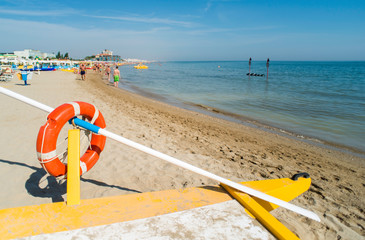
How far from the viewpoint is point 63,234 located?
1525 mm

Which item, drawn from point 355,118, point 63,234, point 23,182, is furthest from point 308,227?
point 355,118

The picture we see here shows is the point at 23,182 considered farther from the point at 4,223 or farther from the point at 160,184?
the point at 160,184

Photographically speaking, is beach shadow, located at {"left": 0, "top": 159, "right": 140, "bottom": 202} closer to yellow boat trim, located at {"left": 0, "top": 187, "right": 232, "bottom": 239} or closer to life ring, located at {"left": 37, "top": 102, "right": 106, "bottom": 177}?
life ring, located at {"left": 37, "top": 102, "right": 106, "bottom": 177}

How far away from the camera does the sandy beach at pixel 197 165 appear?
270 centimetres

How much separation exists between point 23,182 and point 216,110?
864 centimetres

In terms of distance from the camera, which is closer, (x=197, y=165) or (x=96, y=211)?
(x=96, y=211)

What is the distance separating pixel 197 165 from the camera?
389 cm

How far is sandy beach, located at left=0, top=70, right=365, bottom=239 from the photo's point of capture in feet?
8.84

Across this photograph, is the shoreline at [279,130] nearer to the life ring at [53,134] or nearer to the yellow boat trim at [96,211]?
the yellow boat trim at [96,211]

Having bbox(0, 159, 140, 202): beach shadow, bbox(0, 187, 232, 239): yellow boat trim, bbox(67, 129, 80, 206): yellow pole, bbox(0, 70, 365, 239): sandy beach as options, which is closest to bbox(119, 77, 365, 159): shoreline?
bbox(0, 70, 365, 239): sandy beach

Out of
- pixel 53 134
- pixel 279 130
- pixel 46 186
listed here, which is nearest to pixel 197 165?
pixel 46 186

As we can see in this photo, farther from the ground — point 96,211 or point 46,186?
point 96,211

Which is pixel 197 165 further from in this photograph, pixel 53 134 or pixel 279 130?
pixel 279 130

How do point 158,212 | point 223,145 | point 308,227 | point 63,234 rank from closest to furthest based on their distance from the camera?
1. point 63,234
2. point 158,212
3. point 308,227
4. point 223,145
